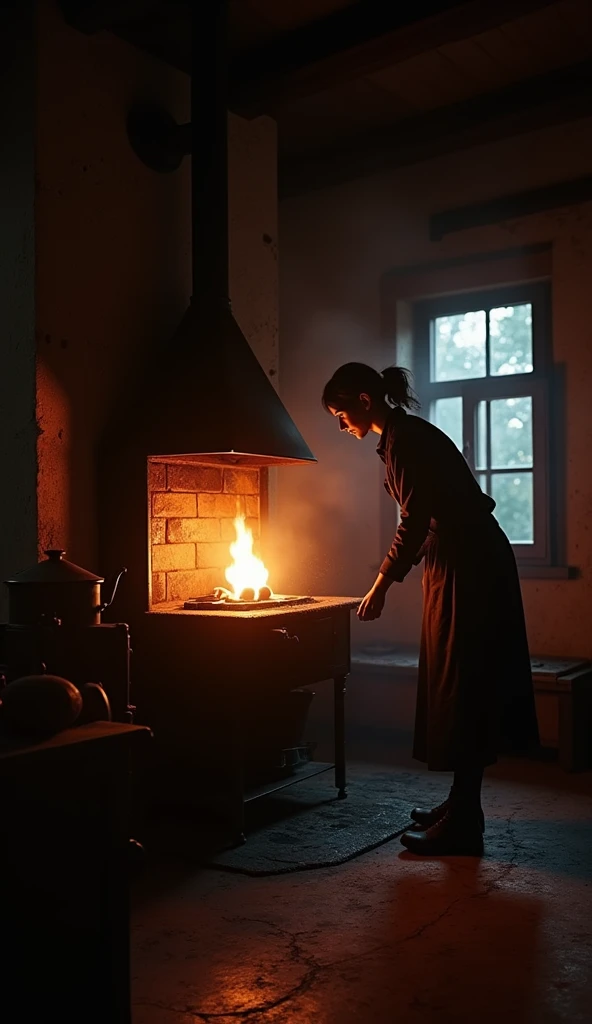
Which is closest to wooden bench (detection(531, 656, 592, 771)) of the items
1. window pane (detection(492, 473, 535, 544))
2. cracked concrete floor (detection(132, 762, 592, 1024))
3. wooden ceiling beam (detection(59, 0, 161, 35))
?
window pane (detection(492, 473, 535, 544))

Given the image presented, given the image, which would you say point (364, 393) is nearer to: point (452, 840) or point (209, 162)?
point (209, 162)

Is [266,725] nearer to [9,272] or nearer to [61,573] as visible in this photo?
[61,573]

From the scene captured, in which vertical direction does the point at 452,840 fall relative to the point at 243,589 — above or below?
below

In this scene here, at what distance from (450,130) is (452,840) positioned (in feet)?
12.6

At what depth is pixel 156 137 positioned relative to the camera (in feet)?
13.7

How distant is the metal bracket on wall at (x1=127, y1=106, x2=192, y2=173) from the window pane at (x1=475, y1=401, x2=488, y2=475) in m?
2.37

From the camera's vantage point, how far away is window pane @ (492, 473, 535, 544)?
18.1ft

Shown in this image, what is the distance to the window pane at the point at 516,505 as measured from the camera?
5516 mm

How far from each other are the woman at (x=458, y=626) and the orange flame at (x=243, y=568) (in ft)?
2.90

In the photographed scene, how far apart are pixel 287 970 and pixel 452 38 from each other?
11.6ft

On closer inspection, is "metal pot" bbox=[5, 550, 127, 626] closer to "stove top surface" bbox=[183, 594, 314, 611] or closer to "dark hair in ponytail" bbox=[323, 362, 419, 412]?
"stove top surface" bbox=[183, 594, 314, 611]

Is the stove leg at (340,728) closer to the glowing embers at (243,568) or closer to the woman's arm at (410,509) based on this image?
the glowing embers at (243,568)

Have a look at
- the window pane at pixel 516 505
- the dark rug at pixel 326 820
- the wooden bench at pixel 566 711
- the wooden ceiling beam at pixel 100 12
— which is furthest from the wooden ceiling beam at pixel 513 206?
the dark rug at pixel 326 820

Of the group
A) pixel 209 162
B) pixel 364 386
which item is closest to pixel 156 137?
pixel 209 162
